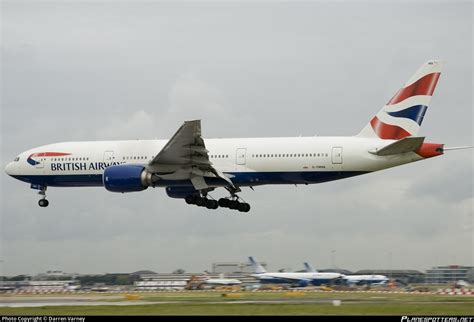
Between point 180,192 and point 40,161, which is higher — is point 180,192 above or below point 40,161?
below

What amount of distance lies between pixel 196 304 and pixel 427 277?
37464 mm

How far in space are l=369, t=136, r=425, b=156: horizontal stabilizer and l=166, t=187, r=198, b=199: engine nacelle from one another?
12.4 metres

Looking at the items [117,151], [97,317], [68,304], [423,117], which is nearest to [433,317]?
[97,317]

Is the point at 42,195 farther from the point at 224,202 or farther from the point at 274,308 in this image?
the point at 274,308

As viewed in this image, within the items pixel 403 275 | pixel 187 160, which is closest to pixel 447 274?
pixel 403 275

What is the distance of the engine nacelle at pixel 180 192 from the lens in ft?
178

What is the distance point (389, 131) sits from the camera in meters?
49.2

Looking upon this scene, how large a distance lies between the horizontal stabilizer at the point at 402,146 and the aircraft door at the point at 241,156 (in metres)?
7.33

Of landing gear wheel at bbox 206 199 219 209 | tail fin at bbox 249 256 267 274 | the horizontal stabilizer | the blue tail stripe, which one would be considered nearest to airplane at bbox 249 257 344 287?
tail fin at bbox 249 256 267 274

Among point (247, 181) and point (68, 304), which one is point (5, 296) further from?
point (247, 181)

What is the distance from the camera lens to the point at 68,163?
2120 inches

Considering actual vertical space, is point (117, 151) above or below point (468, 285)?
above

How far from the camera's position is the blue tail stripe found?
4966 centimetres

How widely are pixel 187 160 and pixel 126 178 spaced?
11.8 feet
